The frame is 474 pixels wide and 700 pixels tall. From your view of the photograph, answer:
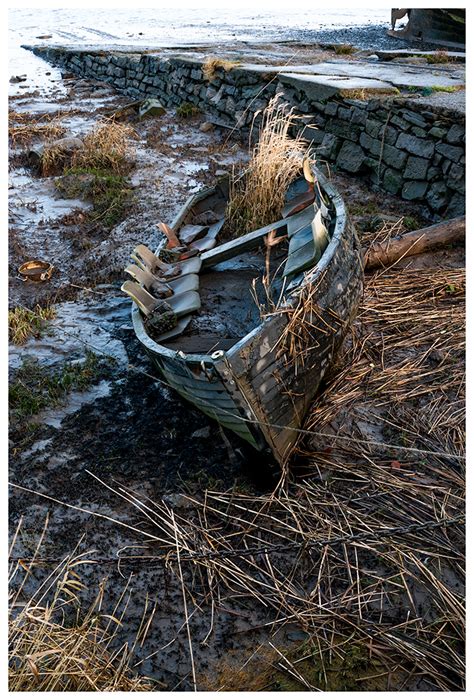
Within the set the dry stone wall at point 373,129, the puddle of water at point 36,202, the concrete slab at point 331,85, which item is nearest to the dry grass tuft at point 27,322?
the puddle of water at point 36,202

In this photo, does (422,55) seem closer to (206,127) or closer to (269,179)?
(206,127)

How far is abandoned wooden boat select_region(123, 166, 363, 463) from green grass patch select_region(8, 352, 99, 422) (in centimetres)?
75

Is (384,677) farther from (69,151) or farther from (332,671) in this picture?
(69,151)

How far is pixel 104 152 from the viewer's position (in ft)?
36.1

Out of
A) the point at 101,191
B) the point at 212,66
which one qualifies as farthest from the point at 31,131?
the point at 101,191

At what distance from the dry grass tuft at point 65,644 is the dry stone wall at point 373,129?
15.9 feet

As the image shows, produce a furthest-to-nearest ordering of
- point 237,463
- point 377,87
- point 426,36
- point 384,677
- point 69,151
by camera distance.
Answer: point 426,36, point 69,151, point 377,87, point 237,463, point 384,677

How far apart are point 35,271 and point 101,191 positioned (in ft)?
8.88

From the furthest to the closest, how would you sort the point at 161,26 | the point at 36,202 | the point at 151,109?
the point at 161,26
the point at 151,109
the point at 36,202

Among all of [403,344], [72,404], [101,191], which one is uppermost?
[101,191]

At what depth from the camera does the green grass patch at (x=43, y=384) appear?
17.8 ft

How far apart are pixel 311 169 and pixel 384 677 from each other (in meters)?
4.91
